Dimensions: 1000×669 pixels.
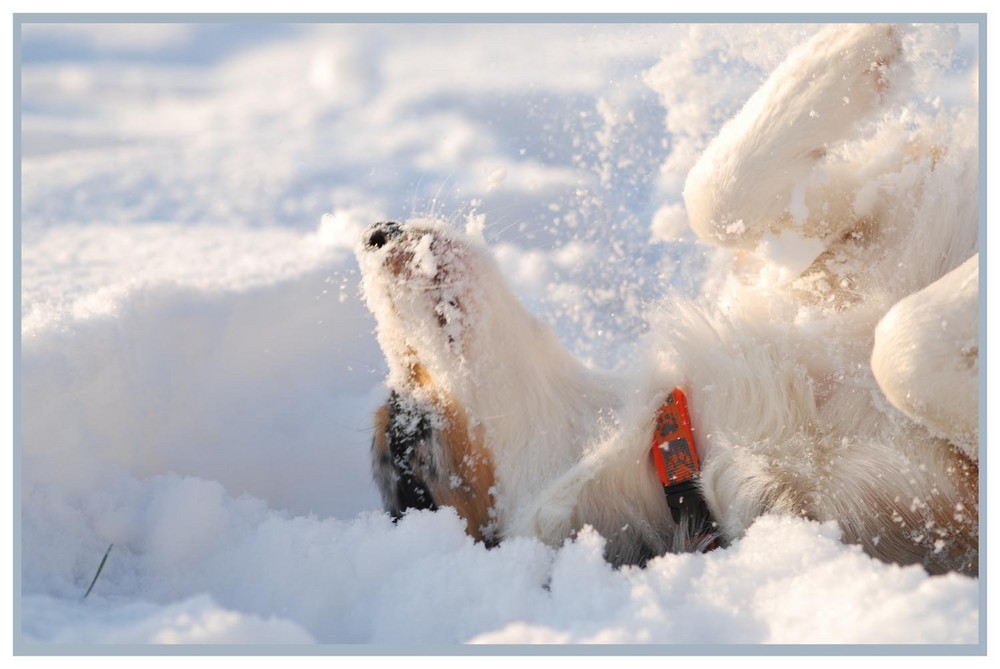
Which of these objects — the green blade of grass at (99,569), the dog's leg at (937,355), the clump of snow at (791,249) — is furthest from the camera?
the clump of snow at (791,249)

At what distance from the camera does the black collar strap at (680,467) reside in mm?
1888

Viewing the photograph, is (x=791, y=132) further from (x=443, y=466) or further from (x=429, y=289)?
(x=443, y=466)

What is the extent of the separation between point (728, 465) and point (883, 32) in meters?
Answer: 0.99

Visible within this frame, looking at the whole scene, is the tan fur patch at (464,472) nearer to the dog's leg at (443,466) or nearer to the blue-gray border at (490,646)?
the dog's leg at (443,466)

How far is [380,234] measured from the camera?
195 cm

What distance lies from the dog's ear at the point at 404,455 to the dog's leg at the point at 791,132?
0.83 meters

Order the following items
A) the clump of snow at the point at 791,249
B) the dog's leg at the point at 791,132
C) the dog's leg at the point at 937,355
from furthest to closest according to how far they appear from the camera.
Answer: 1. the clump of snow at the point at 791,249
2. the dog's leg at the point at 791,132
3. the dog's leg at the point at 937,355

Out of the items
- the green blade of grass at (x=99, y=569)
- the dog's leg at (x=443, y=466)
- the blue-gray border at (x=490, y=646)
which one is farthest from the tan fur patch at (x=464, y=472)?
the green blade of grass at (x=99, y=569)

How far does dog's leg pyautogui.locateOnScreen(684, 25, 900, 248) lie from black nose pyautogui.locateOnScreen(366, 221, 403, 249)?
2.29 ft

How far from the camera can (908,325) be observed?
1.52 metres

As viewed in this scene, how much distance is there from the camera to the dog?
1.77 meters

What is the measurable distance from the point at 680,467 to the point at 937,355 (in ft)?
2.03

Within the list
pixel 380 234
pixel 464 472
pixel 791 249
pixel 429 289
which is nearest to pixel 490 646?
pixel 464 472

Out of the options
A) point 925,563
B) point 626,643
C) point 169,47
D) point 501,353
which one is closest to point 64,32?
point 169,47
